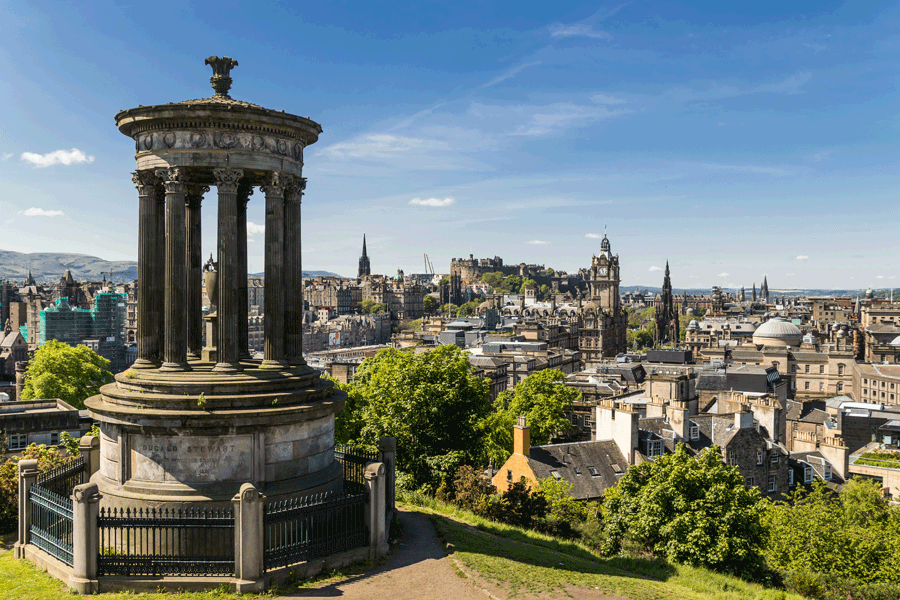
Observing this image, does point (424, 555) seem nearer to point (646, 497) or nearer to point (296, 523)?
point (296, 523)

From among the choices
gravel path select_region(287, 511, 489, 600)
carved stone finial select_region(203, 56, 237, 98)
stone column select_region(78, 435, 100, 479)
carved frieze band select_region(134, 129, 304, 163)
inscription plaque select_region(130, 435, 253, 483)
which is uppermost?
carved stone finial select_region(203, 56, 237, 98)

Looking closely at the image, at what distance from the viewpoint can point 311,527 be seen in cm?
1633

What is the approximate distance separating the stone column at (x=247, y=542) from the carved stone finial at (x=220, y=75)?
1140 centimetres

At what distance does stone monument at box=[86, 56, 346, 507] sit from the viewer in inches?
670

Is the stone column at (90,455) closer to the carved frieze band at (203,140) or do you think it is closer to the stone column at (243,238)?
the stone column at (243,238)

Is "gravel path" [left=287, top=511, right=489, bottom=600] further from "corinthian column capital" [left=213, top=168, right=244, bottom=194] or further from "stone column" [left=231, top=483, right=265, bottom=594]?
"corinthian column capital" [left=213, top=168, right=244, bottom=194]

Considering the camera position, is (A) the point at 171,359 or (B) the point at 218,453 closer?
(B) the point at 218,453

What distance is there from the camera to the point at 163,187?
19328mm

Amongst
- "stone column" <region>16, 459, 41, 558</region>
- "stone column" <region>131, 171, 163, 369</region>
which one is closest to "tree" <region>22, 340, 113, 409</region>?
"stone column" <region>16, 459, 41, 558</region>

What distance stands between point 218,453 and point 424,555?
5.78m

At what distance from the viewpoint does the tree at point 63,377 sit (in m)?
58.2

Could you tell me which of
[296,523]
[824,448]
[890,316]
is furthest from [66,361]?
[890,316]

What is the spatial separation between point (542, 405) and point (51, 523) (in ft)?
156

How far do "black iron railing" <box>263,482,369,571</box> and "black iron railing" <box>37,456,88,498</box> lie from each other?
6.60 meters
